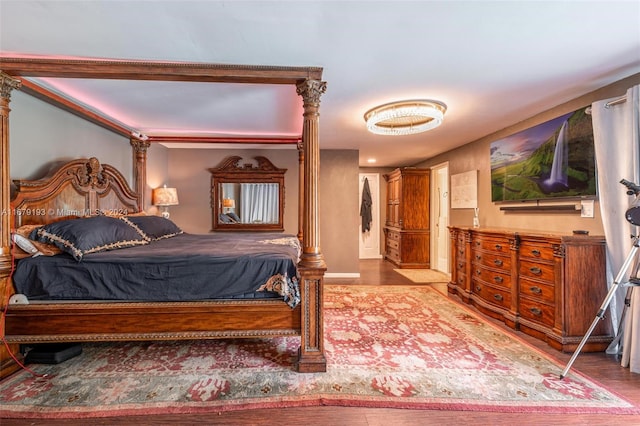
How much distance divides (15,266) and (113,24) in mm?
1864

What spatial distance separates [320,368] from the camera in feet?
6.68

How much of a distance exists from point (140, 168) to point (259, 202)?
181 cm

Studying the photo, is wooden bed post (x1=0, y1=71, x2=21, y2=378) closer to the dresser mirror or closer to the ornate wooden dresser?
the dresser mirror

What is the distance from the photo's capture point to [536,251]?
2.58 meters

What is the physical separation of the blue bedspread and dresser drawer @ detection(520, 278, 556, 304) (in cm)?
223

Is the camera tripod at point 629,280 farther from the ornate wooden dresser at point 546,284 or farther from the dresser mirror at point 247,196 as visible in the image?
the dresser mirror at point 247,196

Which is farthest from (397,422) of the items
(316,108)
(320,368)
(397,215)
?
(397,215)

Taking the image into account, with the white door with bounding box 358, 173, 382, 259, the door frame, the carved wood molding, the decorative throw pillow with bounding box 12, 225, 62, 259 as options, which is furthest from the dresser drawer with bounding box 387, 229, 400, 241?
the decorative throw pillow with bounding box 12, 225, 62, 259

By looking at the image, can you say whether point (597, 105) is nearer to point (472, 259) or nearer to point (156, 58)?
point (472, 259)

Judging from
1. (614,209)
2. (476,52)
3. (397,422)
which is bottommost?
(397,422)

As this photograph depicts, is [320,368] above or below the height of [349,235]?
below

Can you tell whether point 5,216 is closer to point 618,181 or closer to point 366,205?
point 618,181

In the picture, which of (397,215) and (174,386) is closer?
(174,386)

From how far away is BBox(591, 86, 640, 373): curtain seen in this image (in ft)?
6.83
